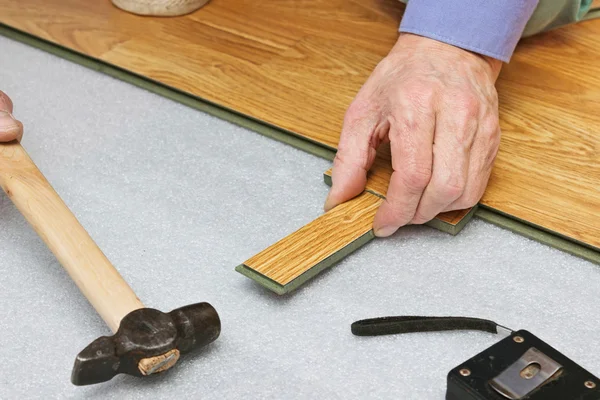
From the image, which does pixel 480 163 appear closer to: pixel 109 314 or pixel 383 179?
pixel 383 179

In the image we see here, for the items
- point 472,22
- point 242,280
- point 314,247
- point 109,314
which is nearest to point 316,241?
point 314,247

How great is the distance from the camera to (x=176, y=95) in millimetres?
1463

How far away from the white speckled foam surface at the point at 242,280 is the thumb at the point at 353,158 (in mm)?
58

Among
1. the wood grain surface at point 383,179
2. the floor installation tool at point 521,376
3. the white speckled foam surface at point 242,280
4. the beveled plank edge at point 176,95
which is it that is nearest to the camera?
the floor installation tool at point 521,376

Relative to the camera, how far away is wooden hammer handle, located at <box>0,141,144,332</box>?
2.90 ft

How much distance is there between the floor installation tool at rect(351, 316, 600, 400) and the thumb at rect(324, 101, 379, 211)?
1.22ft

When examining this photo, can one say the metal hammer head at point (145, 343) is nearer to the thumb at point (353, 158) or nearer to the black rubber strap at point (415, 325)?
the black rubber strap at point (415, 325)

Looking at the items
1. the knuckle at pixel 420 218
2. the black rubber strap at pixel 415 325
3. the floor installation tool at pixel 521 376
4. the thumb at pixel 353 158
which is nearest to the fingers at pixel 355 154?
the thumb at pixel 353 158

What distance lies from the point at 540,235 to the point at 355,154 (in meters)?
0.29

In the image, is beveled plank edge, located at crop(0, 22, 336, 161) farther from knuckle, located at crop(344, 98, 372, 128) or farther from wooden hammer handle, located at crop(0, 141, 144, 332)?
wooden hammer handle, located at crop(0, 141, 144, 332)

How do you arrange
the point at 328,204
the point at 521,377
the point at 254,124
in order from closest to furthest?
the point at 521,377
the point at 328,204
the point at 254,124

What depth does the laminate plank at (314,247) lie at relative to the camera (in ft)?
3.33

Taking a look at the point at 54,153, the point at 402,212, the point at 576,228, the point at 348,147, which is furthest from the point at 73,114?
the point at 576,228

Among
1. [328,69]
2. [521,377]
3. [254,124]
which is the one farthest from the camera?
[328,69]
